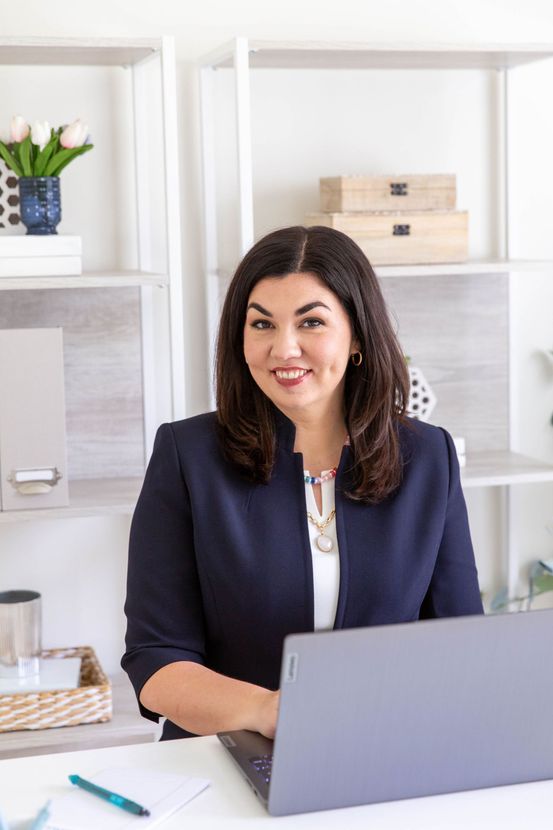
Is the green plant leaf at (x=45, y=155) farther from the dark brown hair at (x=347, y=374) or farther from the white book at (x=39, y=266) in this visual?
the dark brown hair at (x=347, y=374)

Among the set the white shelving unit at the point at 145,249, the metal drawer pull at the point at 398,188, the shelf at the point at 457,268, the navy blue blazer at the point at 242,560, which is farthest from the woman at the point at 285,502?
the metal drawer pull at the point at 398,188

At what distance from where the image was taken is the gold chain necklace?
164 cm

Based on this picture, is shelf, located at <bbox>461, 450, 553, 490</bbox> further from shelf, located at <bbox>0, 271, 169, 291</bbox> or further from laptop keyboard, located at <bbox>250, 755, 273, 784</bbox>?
laptop keyboard, located at <bbox>250, 755, 273, 784</bbox>

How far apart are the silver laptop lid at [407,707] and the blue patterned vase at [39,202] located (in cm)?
143

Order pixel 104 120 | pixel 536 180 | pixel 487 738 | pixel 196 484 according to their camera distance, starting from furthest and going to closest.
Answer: pixel 536 180 < pixel 104 120 < pixel 196 484 < pixel 487 738

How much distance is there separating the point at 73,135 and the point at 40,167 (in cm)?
10

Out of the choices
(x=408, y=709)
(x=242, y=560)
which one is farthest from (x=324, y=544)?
(x=408, y=709)

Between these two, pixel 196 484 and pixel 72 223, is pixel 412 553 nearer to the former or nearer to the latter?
pixel 196 484

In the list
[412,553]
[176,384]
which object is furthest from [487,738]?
[176,384]

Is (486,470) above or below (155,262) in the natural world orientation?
below

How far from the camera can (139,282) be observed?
221cm

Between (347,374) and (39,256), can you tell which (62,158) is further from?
(347,374)

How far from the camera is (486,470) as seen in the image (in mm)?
2504

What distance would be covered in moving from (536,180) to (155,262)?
3.08 feet
